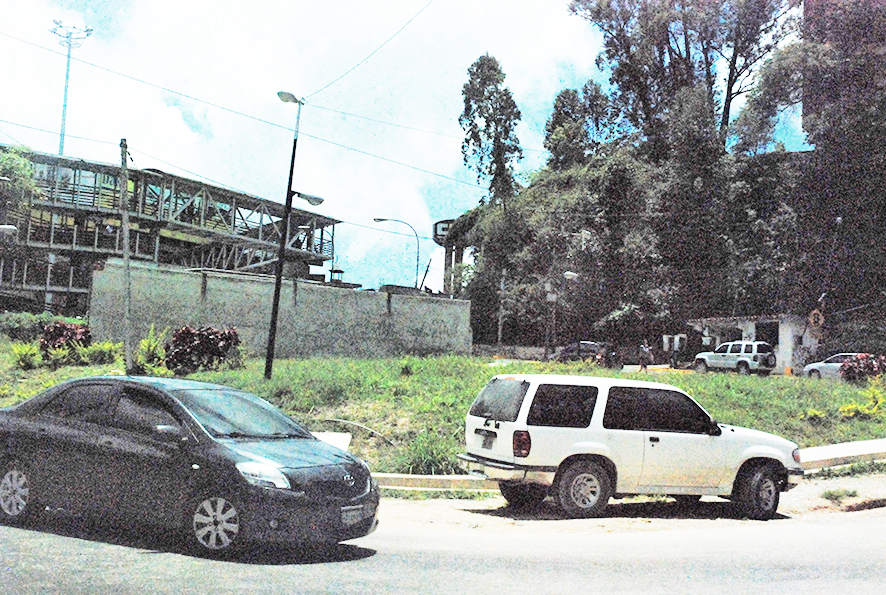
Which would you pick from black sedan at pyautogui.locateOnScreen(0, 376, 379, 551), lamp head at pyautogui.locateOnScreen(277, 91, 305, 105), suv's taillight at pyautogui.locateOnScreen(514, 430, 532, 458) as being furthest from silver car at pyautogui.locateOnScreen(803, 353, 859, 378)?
black sedan at pyautogui.locateOnScreen(0, 376, 379, 551)

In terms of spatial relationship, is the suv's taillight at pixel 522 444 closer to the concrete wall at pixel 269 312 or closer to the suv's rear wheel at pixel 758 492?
the suv's rear wheel at pixel 758 492

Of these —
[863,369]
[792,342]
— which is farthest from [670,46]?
[863,369]

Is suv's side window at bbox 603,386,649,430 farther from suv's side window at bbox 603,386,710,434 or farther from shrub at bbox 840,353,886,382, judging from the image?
shrub at bbox 840,353,886,382

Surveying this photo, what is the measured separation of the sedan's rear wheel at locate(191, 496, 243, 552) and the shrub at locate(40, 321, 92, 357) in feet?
74.6

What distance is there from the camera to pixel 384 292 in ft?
127

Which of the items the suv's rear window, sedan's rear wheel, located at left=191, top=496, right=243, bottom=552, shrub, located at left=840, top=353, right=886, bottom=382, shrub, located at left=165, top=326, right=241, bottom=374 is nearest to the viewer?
sedan's rear wheel, located at left=191, top=496, right=243, bottom=552

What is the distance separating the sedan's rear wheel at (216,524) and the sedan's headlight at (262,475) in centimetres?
27

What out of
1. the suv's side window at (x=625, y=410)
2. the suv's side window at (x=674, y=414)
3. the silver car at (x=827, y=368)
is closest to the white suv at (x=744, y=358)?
the silver car at (x=827, y=368)

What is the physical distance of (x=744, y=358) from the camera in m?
43.4

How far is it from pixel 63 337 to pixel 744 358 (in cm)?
3231

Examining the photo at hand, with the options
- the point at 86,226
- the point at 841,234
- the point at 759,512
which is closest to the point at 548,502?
the point at 759,512

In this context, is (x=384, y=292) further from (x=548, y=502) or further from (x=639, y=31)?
(x=639, y=31)

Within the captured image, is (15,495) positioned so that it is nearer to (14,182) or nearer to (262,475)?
(262,475)

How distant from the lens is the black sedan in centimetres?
715
